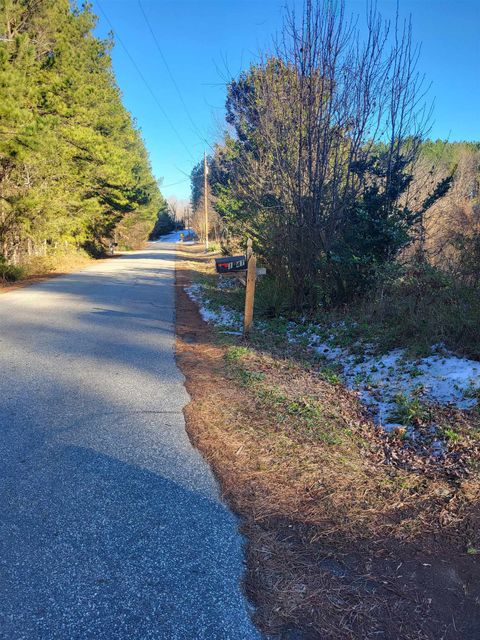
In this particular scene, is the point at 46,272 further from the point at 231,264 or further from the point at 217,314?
the point at 231,264

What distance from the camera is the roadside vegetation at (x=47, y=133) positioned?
39.3ft

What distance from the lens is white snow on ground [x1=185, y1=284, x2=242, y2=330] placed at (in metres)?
8.60

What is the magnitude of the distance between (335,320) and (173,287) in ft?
29.1

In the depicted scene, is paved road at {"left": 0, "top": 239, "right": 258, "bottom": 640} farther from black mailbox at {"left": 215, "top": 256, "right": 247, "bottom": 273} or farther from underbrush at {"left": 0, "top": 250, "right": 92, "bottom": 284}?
underbrush at {"left": 0, "top": 250, "right": 92, "bottom": 284}

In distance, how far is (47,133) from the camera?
13.1 m

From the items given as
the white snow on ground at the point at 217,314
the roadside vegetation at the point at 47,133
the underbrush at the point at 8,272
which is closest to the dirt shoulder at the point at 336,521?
the white snow on ground at the point at 217,314

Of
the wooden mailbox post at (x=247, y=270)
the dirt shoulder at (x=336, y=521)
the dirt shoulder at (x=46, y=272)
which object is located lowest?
the dirt shoulder at (x=336, y=521)

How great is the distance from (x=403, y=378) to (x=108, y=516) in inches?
136

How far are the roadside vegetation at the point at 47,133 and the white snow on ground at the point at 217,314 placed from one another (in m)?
6.66

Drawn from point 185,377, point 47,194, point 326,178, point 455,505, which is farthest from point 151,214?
point 455,505

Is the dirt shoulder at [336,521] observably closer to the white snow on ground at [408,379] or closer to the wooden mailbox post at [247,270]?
the white snow on ground at [408,379]

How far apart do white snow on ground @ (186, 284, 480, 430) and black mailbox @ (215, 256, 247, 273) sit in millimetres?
2126

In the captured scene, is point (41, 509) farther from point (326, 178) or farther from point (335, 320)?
point (326, 178)

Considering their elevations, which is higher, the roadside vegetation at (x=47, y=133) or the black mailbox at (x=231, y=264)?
the roadside vegetation at (x=47, y=133)
